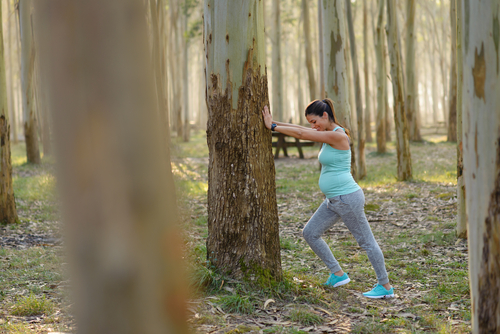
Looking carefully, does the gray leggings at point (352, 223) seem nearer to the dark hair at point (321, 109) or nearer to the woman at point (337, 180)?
the woman at point (337, 180)

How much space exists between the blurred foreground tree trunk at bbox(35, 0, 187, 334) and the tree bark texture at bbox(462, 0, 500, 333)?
178 cm

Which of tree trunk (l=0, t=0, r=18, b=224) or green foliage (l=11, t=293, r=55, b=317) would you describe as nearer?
green foliage (l=11, t=293, r=55, b=317)

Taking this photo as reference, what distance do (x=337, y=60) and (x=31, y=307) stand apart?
23.3 feet

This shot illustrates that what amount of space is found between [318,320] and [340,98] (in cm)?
596

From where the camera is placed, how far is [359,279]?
15.0 feet

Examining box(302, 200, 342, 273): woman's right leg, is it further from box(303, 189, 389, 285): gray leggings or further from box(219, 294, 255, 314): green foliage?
box(219, 294, 255, 314): green foliage

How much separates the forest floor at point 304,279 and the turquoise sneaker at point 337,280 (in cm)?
8

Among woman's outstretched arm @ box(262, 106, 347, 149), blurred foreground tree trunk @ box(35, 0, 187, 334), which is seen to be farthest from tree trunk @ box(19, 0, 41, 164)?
blurred foreground tree trunk @ box(35, 0, 187, 334)

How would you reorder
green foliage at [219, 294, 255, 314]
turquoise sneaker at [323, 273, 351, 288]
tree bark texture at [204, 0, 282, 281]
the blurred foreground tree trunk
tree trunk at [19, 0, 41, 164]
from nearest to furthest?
the blurred foreground tree trunk
green foliage at [219, 294, 255, 314]
tree bark texture at [204, 0, 282, 281]
turquoise sneaker at [323, 273, 351, 288]
tree trunk at [19, 0, 41, 164]

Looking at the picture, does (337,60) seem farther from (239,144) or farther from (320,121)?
(239,144)

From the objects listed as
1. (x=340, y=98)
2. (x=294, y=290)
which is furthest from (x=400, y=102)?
(x=294, y=290)

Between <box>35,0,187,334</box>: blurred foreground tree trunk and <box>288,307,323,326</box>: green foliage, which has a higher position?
<box>35,0,187,334</box>: blurred foreground tree trunk

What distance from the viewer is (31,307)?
3.69 meters

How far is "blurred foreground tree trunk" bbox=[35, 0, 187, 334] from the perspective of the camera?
1294 mm
